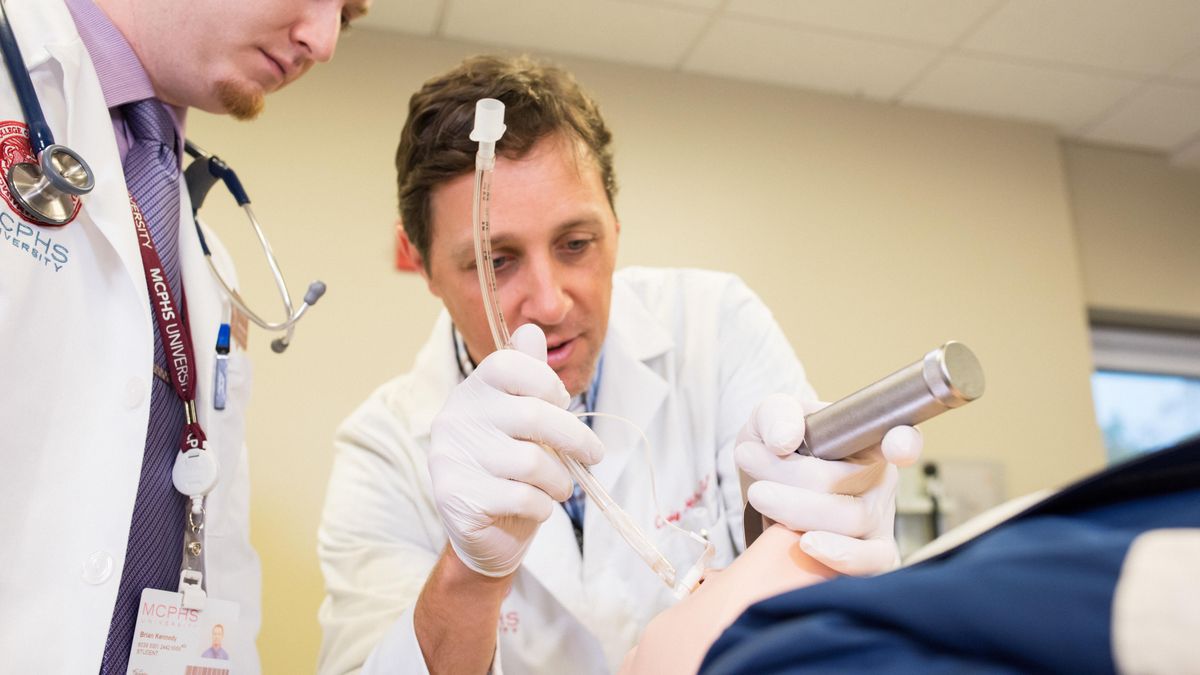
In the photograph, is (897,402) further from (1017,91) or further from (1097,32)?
(1017,91)

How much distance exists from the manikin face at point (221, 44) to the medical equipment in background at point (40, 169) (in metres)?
0.20

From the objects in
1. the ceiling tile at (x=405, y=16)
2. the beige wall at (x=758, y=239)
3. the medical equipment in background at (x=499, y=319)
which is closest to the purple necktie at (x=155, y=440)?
the medical equipment in background at (x=499, y=319)

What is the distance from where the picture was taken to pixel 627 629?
136 cm

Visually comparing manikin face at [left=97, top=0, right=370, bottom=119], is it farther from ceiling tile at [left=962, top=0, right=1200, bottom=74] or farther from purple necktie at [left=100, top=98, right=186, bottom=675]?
ceiling tile at [left=962, top=0, right=1200, bottom=74]

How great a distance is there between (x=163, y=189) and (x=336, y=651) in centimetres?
66

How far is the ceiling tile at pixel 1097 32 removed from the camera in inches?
111

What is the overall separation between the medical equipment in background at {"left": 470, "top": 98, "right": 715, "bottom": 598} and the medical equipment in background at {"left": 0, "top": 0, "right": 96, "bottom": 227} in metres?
0.40

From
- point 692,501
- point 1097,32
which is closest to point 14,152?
point 692,501

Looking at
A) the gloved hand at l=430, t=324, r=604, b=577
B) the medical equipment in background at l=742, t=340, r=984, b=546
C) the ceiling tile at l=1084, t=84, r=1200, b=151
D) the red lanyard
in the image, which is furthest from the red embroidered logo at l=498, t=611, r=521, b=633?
the ceiling tile at l=1084, t=84, r=1200, b=151

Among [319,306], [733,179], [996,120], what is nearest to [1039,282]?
[996,120]

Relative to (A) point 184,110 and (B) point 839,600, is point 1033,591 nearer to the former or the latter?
(B) point 839,600

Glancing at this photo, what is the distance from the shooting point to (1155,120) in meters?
3.50

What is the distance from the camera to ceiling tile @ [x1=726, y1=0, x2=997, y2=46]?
2762mm

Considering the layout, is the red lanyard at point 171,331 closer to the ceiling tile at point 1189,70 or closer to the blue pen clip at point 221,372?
the blue pen clip at point 221,372
